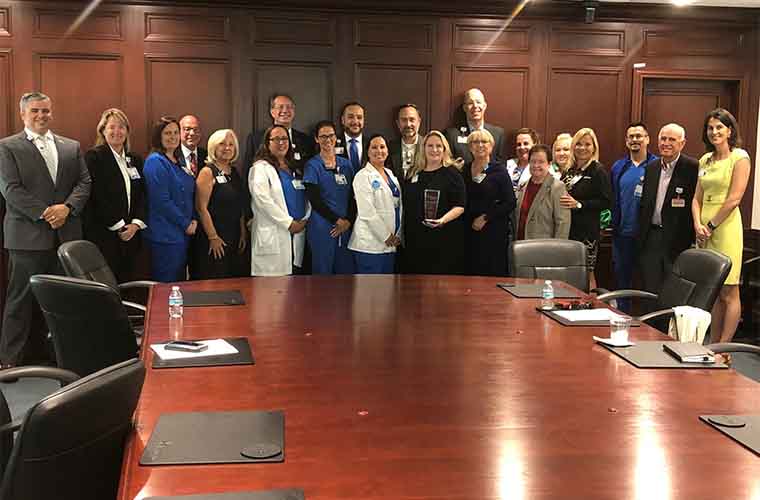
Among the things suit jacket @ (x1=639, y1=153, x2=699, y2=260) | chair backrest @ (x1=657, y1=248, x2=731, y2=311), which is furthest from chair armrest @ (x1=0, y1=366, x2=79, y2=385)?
suit jacket @ (x1=639, y1=153, x2=699, y2=260)

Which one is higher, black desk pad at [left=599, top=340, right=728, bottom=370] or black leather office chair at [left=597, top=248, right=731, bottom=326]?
black leather office chair at [left=597, top=248, right=731, bottom=326]

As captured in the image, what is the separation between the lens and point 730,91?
7465mm

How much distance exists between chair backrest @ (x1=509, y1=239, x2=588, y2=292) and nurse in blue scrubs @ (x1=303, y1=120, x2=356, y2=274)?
1.74 metres

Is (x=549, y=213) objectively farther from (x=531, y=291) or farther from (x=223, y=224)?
(x=223, y=224)

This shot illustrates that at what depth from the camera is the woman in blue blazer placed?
19.4 ft

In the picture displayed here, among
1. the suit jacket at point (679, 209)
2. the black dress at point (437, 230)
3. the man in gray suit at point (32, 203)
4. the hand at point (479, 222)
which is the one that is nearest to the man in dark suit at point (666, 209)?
the suit jacket at point (679, 209)

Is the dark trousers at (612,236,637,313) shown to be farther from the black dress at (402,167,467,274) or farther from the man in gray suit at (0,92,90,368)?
the man in gray suit at (0,92,90,368)

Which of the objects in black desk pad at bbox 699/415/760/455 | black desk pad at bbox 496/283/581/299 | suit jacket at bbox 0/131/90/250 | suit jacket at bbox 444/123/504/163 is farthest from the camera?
suit jacket at bbox 444/123/504/163

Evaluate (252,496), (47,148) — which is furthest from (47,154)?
(252,496)

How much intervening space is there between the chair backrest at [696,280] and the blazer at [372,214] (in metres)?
2.33

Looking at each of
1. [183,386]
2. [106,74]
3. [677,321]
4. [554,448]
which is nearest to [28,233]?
[106,74]

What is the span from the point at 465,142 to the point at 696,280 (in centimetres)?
310

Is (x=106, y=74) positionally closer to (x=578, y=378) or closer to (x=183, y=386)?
(x=183, y=386)

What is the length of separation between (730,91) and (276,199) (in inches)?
167
